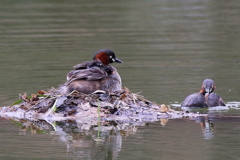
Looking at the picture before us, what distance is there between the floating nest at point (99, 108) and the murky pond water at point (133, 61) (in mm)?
361

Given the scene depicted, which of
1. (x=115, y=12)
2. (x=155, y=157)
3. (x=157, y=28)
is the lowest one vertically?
(x=155, y=157)

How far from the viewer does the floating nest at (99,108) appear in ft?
29.5

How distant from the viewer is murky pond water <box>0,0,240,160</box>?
7.53 meters

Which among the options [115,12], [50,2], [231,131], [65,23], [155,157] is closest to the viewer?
[155,157]

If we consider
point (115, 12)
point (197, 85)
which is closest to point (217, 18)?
point (115, 12)

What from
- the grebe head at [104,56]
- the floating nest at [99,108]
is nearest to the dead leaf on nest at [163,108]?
the floating nest at [99,108]

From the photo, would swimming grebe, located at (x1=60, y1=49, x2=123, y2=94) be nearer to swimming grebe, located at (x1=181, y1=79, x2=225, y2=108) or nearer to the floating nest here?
the floating nest

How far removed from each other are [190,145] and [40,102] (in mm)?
2843

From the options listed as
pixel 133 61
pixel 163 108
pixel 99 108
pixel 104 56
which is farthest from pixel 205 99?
pixel 133 61

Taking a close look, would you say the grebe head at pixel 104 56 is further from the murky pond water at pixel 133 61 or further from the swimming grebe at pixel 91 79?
the murky pond water at pixel 133 61

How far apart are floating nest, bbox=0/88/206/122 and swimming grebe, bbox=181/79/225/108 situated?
644 mm

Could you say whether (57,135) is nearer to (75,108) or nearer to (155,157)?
(75,108)

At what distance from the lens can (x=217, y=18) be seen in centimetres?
1958

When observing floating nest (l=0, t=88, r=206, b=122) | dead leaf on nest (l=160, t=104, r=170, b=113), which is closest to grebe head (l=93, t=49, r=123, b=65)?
floating nest (l=0, t=88, r=206, b=122)
